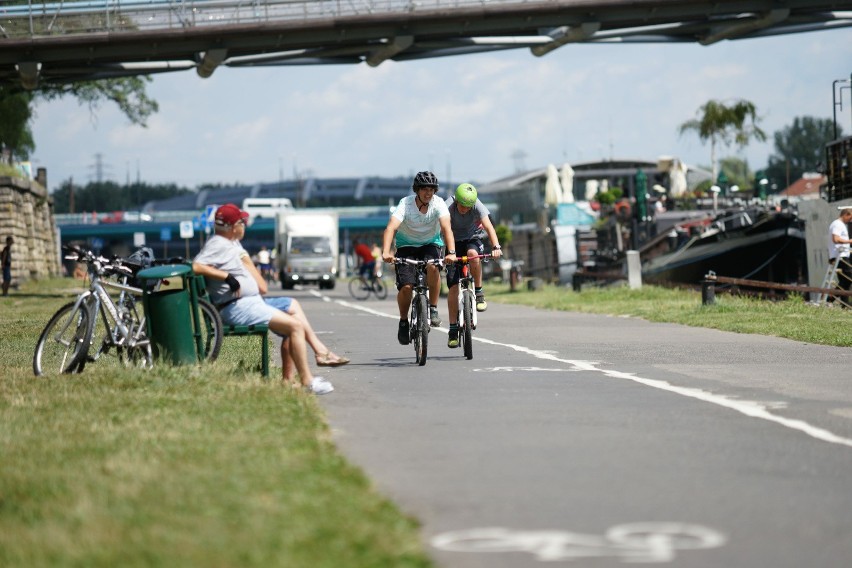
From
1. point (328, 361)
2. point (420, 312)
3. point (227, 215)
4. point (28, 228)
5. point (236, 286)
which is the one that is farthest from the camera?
point (28, 228)

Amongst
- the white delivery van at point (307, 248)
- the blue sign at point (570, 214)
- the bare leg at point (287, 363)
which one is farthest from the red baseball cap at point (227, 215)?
the blue sign at point (570, 214)

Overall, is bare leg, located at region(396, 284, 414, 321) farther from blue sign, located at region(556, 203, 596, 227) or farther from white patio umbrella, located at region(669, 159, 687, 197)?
blue sign, located at region(556, 203, 596, 227)

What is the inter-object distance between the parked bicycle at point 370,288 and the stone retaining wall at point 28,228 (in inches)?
521

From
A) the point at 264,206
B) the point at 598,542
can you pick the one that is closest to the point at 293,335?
the point at 598,542

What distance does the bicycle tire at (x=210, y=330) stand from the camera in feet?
41.1

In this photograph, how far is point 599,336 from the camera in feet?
66.2

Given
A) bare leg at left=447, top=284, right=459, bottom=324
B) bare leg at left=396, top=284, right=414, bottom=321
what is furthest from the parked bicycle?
bare leg at left=396, top=284, right=414, bottom=321

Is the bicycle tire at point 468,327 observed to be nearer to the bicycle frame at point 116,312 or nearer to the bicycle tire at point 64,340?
the bicycle frame at point 116,312

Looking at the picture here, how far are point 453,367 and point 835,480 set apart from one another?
741cm

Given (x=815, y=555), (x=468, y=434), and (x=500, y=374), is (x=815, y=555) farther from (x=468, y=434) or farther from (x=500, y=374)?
(x=500, y=374)

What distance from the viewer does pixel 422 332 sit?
1464cm

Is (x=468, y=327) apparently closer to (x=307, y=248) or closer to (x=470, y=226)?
(x=470, y=226)

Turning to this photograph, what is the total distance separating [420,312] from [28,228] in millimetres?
49361

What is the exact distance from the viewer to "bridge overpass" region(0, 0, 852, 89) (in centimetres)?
3859
